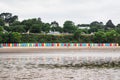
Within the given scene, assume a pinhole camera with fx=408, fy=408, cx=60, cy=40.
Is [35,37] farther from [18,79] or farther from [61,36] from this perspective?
[18,79]

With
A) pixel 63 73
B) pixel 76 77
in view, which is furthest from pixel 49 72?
pixel 76 77

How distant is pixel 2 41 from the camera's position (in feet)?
392

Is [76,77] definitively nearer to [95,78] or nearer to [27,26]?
[95,78]

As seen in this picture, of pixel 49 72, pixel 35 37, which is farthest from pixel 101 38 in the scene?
pixel 49 72

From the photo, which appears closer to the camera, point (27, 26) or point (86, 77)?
point (86, 77)

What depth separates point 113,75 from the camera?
3372 cm

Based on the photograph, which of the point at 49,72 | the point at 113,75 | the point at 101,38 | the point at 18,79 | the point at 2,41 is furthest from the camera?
the point at 101,38

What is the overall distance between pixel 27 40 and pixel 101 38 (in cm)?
2503

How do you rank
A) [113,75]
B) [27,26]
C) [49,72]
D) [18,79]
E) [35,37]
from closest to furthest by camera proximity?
[18,79] → [113,75] → [49,72] → [35,37] → [27,26]

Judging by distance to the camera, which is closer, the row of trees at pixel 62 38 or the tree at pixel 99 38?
the row of trees at pixel 62 38

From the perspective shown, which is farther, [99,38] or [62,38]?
[62,38]

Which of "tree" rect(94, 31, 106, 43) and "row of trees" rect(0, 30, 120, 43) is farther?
"tree" rect(94, 31, 106, 43)

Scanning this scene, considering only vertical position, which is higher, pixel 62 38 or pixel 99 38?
pixel 62 38

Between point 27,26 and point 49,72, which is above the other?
point 27,26
